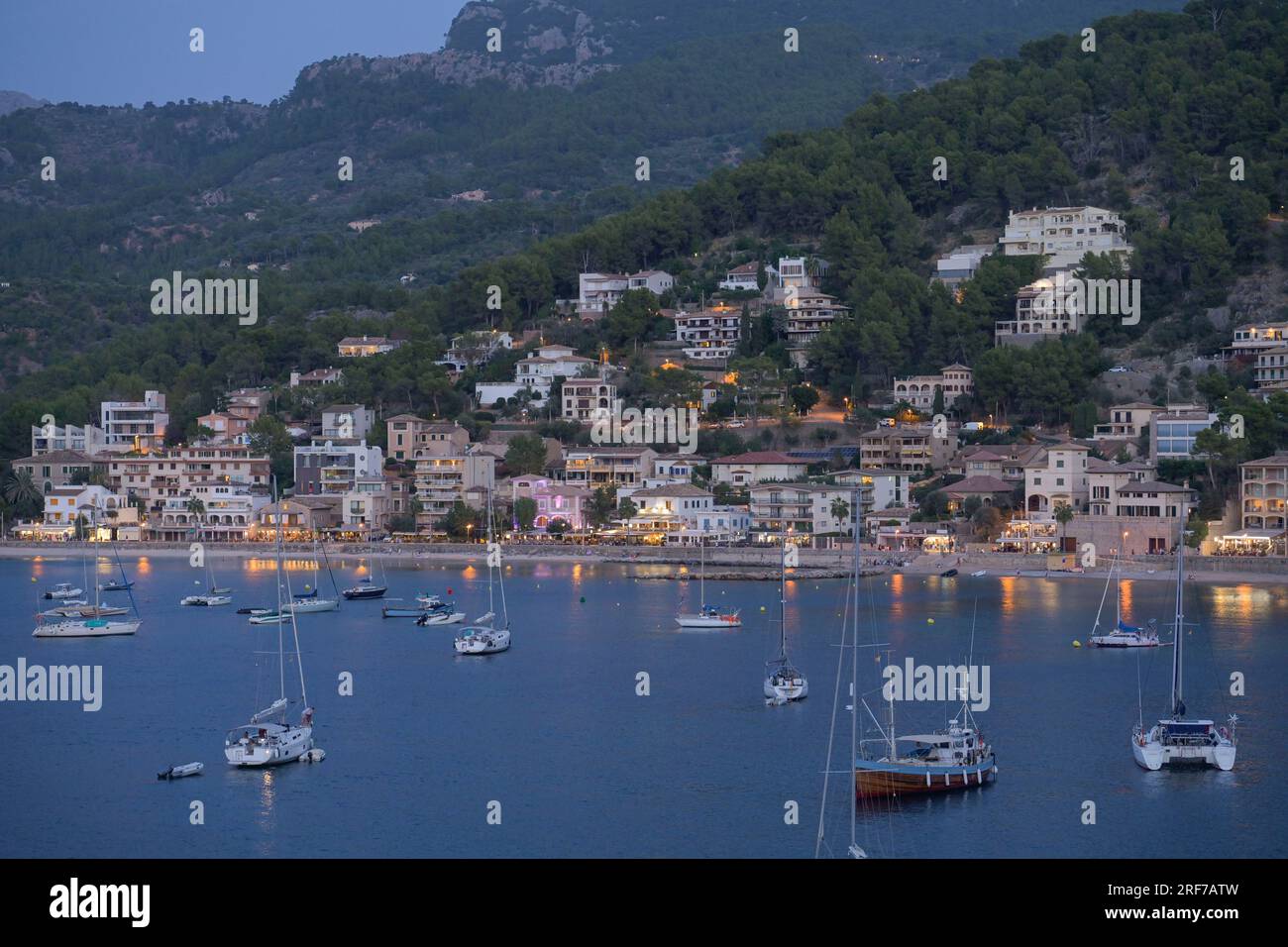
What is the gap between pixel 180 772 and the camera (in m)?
21.0

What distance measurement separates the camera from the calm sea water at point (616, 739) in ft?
59.5

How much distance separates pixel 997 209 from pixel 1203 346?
13949 mm

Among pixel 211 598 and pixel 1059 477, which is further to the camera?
pixel 1059 477

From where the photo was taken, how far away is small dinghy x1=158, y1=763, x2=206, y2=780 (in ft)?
68.6

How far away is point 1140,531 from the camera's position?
147 feet

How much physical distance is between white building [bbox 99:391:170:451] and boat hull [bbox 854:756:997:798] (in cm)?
4656

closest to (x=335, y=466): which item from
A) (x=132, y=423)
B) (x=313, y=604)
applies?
(x=132, y=423)

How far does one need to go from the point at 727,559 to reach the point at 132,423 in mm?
24580

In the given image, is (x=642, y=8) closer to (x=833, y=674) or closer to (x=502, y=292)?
(x=502, y=292)

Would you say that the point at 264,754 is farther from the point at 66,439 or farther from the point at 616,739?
the point at 66,439

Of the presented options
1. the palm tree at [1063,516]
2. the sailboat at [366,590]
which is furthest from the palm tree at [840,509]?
the sailboat at [366,590]
